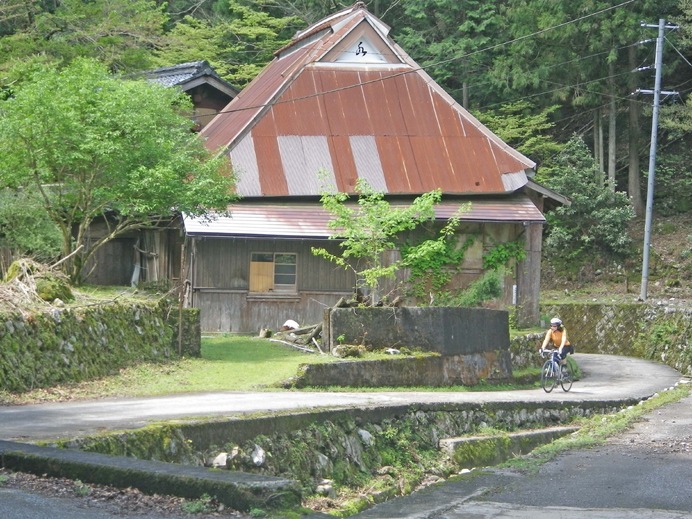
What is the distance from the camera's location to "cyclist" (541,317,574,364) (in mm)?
22328

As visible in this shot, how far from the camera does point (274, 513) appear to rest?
301 inches

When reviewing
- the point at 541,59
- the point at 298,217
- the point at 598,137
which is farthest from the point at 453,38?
the point at 298,217

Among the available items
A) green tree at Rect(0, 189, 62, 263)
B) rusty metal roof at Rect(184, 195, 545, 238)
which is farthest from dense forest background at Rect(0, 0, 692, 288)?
green tree at Rect(0, 189, 62, 263)

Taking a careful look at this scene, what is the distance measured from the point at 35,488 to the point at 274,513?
6.52 ft

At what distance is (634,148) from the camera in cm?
4194

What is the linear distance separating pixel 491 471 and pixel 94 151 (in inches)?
445

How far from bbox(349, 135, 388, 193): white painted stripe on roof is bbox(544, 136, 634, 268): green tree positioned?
11.8 meters

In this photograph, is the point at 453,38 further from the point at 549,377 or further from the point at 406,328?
the point at 406,328

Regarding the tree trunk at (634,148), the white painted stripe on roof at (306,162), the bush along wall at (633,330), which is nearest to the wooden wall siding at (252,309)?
the white painted stripe on roof at (306,162)

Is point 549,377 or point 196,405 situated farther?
point 549,377

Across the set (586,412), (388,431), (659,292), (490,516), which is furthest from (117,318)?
(659,292)

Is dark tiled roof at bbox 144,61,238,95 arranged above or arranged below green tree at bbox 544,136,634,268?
above

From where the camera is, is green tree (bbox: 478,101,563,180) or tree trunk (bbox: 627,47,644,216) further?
green tree (bbox: 478,101,563,180)

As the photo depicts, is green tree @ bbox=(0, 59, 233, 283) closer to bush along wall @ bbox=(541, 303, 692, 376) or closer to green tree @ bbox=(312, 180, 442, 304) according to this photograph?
green tree @ bbox=(312, 180, 442, 304)
